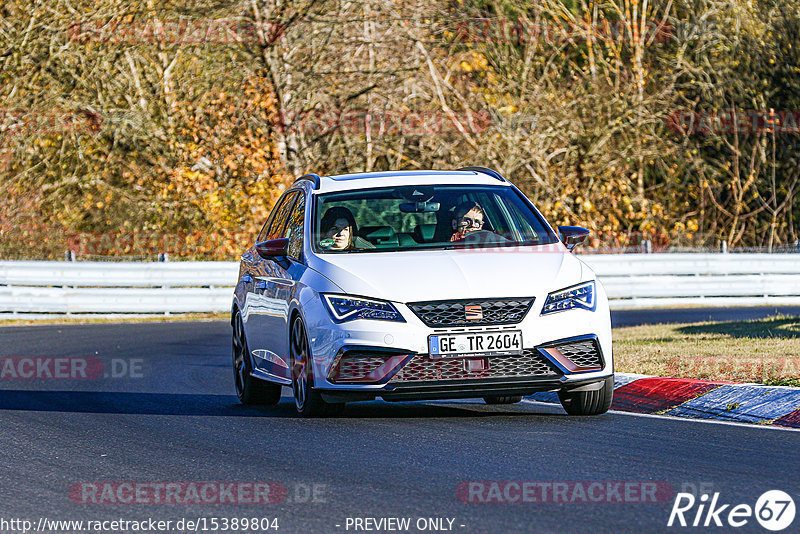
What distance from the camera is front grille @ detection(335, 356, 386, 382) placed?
946cm

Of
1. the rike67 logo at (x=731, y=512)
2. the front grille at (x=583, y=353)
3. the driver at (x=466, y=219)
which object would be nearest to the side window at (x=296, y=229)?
the driver at (x=466, y=219)

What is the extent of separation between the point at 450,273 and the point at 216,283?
709 inches

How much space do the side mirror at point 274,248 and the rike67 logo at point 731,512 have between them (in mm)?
4825

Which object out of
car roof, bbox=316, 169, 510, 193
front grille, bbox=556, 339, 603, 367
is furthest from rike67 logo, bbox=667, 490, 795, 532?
car roof, bbox=316, 169, 510, 193

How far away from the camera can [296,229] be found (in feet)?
36.6

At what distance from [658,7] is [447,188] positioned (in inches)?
1065

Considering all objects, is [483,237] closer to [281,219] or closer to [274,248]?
[274,248]

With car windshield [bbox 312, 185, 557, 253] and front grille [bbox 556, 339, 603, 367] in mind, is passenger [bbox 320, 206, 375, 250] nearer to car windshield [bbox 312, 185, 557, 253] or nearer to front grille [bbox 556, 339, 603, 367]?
car windshield [bbox 312, 185, 557, 253]

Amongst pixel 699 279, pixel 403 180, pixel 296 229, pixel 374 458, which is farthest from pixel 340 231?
pixel 699 279

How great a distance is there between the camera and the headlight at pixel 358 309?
9.41m

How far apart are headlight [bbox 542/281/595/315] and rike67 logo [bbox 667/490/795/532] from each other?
3090 millimetres

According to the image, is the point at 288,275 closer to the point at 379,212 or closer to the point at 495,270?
the point at 495,270

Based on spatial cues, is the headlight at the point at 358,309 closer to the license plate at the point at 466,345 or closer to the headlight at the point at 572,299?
the license plate at the point at 466,345

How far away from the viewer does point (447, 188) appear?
1113 cm
